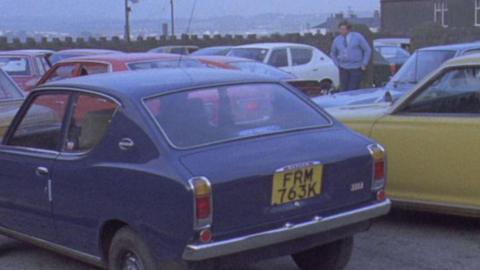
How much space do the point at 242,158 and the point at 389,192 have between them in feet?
8.23

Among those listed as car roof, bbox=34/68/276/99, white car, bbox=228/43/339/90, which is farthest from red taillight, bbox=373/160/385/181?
white car, bbox=228/43/339/90

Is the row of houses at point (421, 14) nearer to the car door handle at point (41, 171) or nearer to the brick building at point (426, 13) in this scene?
the brick building at point (426, 13)

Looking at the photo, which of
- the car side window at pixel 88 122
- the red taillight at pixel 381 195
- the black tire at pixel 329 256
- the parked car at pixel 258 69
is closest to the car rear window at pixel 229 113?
the car side window at pixel 88 122

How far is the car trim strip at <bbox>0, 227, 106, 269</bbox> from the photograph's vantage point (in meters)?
6.13

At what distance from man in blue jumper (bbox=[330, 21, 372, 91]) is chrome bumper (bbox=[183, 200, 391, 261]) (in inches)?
430

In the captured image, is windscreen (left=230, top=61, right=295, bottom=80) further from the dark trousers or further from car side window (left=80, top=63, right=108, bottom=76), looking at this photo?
car side window (left=80, top=63, right=108, bottom=76)

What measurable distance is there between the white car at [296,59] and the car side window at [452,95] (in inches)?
498

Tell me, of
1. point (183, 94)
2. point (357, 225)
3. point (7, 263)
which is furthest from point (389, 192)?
point (7, 263)

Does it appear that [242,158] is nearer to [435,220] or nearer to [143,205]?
[143,205]

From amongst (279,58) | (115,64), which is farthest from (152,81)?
(279,58)

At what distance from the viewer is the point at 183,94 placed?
6.05m

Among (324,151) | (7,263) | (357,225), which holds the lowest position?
(7,263)

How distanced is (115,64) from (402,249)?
599cm

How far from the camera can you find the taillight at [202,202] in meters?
5.23
